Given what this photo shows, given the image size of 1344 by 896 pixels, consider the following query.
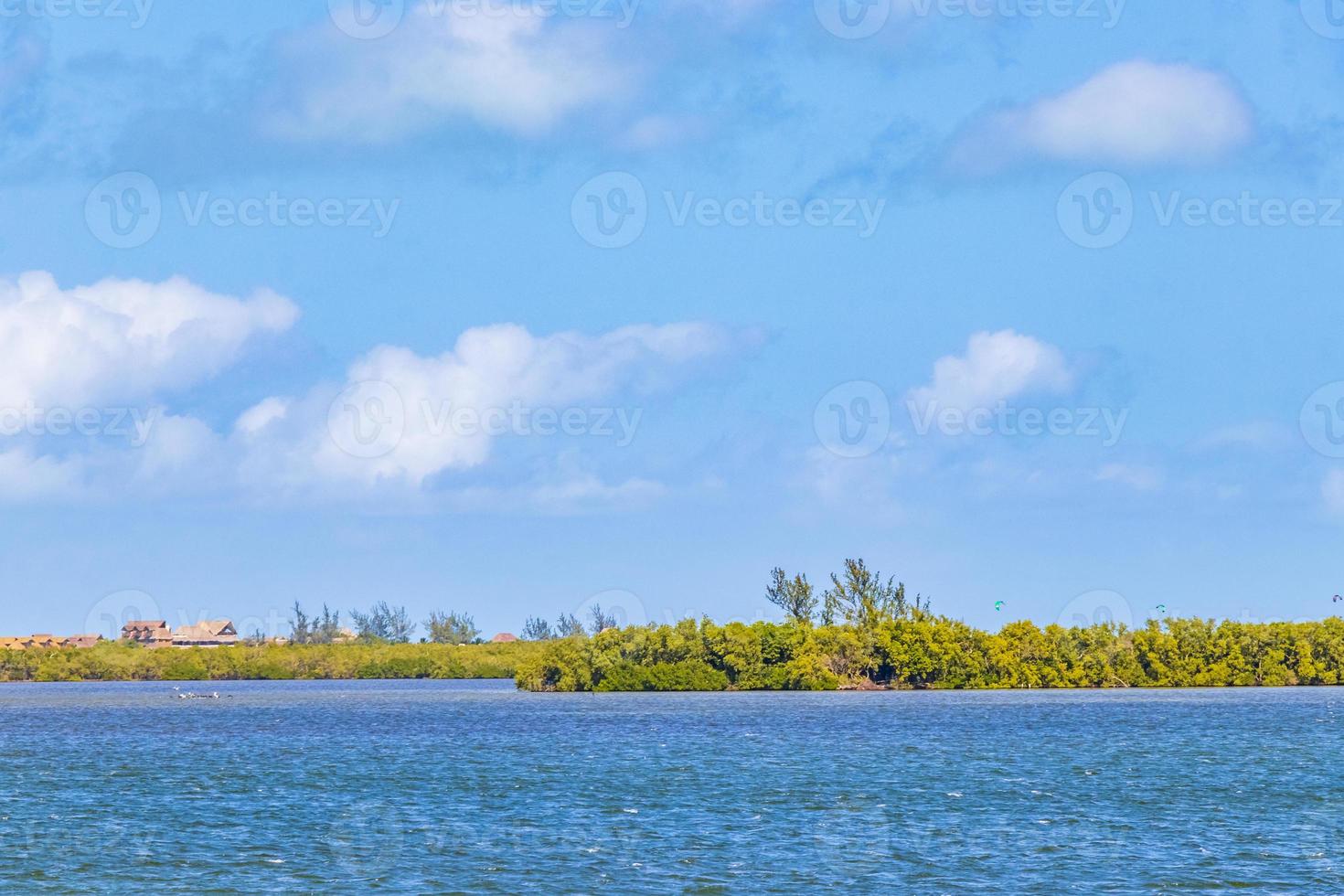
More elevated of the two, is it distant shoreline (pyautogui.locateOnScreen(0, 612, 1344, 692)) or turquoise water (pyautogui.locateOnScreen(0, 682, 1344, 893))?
distant shoreline (pyautogui.locateOnScreen(0, 612, 1344, 692))

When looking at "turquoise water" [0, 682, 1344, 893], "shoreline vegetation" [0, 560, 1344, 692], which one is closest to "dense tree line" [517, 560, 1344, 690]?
"shoreline vegetation" [0, 560, 1344, 692]

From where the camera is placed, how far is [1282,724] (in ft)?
372

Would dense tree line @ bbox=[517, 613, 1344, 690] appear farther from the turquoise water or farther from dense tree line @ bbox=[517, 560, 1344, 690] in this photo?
the turquoise water

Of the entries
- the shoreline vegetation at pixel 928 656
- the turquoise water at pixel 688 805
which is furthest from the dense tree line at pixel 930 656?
the turquoise water at pixel 688 805

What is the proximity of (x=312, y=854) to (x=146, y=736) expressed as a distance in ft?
214

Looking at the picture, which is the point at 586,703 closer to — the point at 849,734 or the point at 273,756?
the point at 849,734

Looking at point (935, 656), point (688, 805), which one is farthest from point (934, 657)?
point (688, 805)

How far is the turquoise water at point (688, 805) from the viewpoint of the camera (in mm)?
47344

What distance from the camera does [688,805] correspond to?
210 ft

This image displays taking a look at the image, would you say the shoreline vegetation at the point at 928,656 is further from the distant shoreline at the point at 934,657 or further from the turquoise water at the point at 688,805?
the turquoise water at the point at 688,805

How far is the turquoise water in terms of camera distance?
155 ft

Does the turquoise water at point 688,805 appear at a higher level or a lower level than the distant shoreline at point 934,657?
lower

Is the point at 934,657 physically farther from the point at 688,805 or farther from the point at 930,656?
the point at 688,805

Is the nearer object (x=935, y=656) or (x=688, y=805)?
(x=688, y=805)
